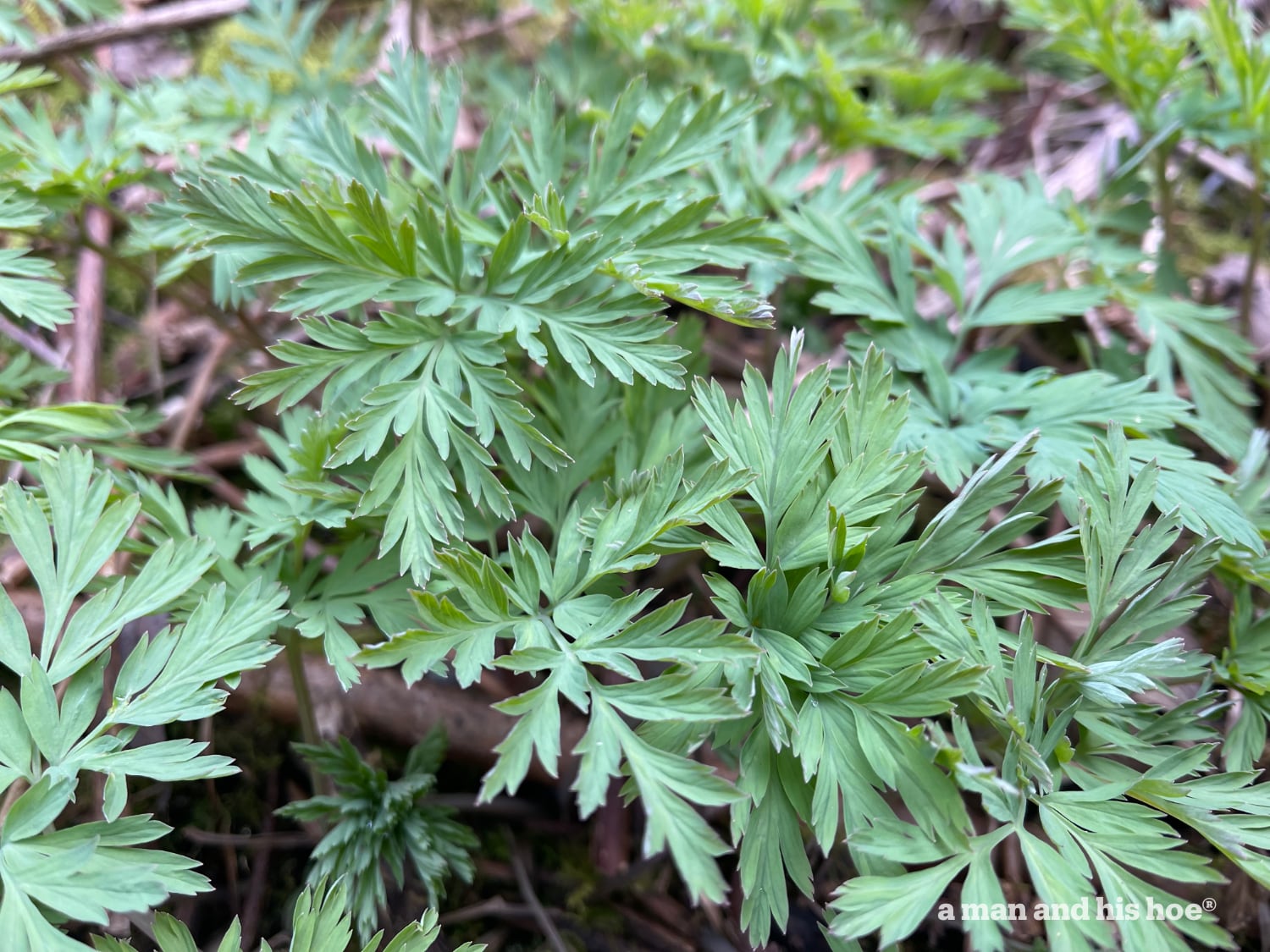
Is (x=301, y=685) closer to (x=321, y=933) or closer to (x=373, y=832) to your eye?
(x=373, y=832)

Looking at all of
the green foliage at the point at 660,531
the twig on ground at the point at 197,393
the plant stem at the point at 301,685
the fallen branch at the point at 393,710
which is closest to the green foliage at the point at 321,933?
the green foliage at the point at 660,531

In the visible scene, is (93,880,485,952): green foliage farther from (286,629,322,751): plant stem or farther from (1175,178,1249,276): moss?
(1175,178,1249,276): moss

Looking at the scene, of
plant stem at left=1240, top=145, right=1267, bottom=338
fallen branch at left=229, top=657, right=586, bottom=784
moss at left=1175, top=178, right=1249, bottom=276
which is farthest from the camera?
moss at left=1175, top=178, right=1249, bottom=276

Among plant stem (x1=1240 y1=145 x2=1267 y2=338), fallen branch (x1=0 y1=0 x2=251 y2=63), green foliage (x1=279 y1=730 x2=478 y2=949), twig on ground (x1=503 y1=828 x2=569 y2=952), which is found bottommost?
twig on ground (x1=503 y1=828 x2=569 y2=952)

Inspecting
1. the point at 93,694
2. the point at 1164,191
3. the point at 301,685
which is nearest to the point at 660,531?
the point at 301,685

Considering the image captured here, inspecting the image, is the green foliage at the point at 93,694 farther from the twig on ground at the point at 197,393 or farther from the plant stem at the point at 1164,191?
the plant stem at the point at 1164,191

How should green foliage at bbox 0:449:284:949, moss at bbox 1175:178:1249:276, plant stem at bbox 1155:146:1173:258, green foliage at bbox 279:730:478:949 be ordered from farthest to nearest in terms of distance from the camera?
moss at bbox 1175:178:1249:276 < plant stem at bbox 1155:146:1173:258 < green foliage at bbox 279:730:478:949 < green foliage at bbox 0:449:284:949

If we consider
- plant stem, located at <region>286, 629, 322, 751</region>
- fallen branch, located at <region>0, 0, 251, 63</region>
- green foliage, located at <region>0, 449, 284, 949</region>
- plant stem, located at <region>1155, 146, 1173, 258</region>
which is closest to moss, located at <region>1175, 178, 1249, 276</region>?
plant stem, located at <region>1155, 146, 1173, 258</region>

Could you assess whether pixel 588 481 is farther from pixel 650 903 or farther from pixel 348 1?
pixel 348 1
